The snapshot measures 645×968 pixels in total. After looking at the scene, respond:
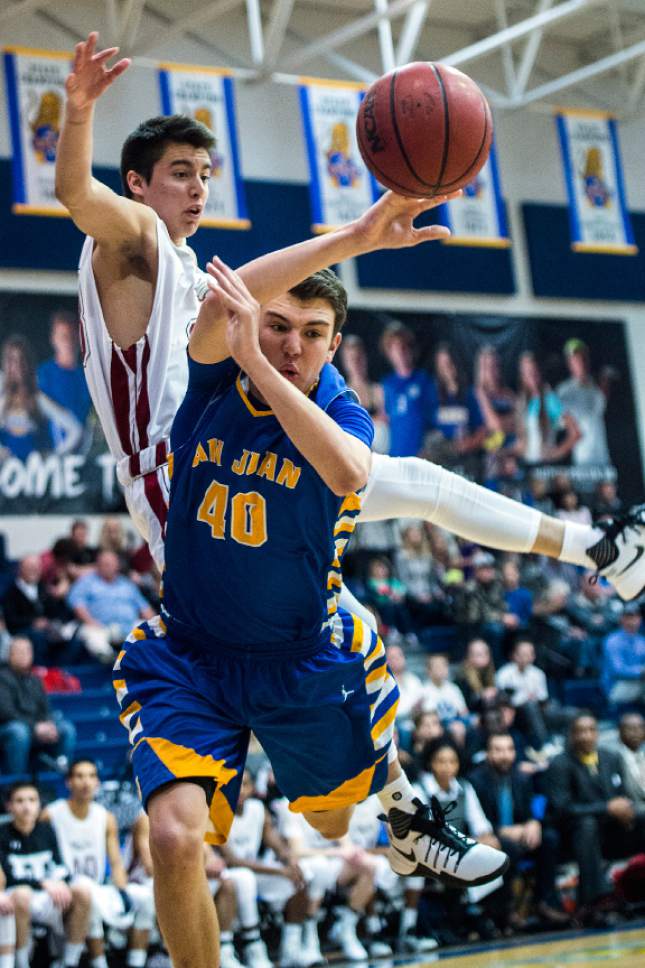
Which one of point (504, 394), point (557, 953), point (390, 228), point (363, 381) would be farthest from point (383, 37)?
point (390, 228)

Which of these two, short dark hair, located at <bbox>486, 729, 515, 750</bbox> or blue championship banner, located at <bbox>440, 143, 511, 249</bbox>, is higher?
blue championship banner, located at <bbox>440, 143, 511, 249</bbox>

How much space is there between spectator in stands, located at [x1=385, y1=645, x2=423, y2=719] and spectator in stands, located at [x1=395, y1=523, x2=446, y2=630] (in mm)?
2369

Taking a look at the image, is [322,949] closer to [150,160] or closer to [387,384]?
[150,160]

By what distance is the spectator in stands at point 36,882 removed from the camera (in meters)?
8.00

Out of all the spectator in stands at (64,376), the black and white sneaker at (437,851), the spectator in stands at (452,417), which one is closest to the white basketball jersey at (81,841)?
the black and white sneaker at (437,851)

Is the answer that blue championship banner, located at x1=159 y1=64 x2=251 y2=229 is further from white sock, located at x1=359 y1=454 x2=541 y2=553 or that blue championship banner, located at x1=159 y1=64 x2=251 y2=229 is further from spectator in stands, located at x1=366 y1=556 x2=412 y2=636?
white sock, located at x1=359 y1=454 x2=541 y2=553

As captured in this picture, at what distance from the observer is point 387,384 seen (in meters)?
16.6

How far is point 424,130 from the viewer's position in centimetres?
390

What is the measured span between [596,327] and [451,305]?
2.27 meters

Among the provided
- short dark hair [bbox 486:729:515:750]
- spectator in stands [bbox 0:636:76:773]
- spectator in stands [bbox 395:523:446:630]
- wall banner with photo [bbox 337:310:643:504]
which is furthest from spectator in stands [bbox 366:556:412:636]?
spectator in stands [bbox 0:636:76:773]

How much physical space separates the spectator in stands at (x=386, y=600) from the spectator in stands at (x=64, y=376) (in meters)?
3.62

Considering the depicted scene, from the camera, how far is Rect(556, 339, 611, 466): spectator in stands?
700 inches

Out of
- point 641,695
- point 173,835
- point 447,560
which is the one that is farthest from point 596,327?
point 173,835

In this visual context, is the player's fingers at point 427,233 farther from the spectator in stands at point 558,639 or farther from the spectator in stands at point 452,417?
the spectator in stands at point 452,417
